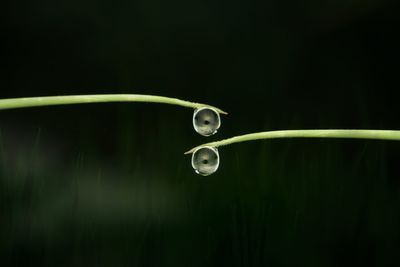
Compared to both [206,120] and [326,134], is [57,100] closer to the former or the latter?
[206,120]

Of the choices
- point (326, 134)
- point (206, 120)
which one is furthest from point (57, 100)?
point (326, 134)

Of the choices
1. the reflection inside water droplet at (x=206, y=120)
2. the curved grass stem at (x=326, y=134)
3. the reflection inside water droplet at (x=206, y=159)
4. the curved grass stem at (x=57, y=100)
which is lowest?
the reflection inside water droplet at (x=206, y=159)

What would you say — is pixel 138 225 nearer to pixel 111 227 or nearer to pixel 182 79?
pixel 111 227

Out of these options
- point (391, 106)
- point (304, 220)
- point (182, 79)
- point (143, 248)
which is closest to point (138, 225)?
point (143, 248)

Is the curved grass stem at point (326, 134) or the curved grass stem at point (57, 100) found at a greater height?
the curved grass stem at point (57, 100)

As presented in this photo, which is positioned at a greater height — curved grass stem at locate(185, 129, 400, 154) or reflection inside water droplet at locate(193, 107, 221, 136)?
reflection inside water droplet at locate(193, 107, 221, 136)
